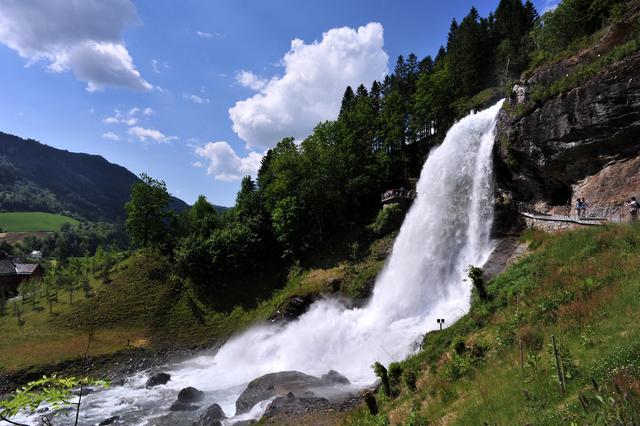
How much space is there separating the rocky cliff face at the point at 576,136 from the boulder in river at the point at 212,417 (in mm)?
25388

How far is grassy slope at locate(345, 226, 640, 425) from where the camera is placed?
7621 millimetres

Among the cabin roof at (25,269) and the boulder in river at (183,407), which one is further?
the cabin roof at (25,269)

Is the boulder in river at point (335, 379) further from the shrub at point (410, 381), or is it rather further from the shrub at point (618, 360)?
the shrub at point (618, 360)

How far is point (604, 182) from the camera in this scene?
994 inches

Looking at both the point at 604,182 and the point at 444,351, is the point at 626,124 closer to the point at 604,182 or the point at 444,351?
the point at 604,182

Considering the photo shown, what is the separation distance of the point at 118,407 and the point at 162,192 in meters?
36.0

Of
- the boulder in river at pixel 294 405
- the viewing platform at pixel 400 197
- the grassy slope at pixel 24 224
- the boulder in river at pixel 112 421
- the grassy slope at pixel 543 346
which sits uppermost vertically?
the grassy slope at pixel 24 224

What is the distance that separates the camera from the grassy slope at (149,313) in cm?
3644

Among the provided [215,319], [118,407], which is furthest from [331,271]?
[118,407]

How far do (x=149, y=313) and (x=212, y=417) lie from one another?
79.5 feet

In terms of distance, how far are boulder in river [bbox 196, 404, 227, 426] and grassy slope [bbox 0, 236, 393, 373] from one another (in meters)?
16.7

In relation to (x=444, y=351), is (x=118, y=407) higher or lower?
lower

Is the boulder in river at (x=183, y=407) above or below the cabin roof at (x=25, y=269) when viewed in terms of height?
below

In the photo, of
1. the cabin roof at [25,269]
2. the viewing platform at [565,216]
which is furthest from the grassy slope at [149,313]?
the cabin roof at [25,269]
